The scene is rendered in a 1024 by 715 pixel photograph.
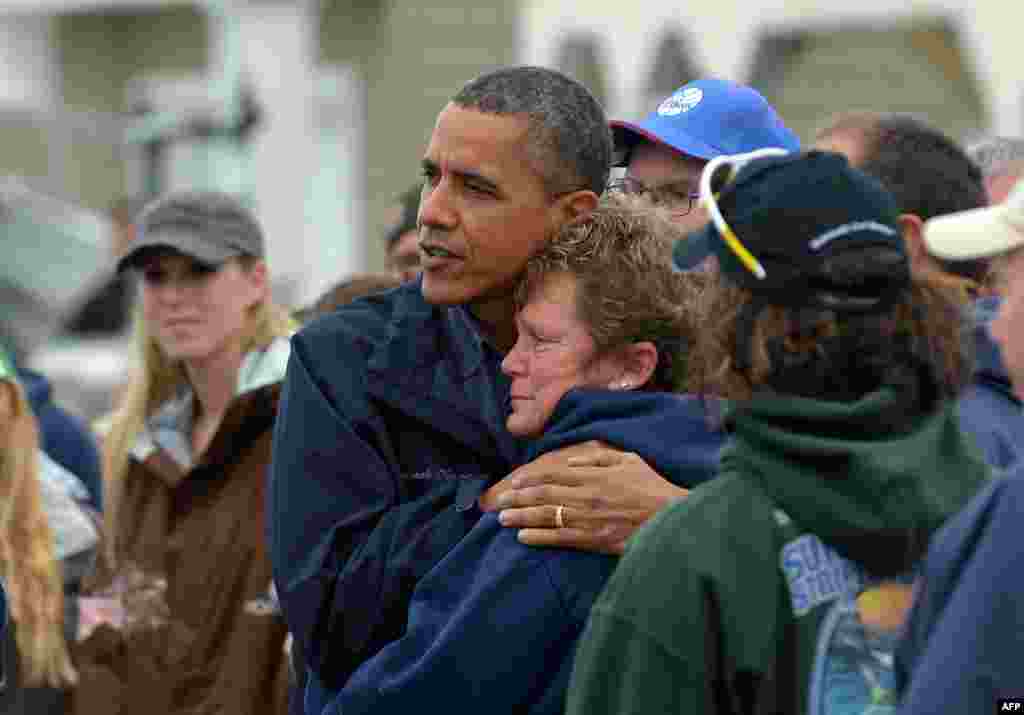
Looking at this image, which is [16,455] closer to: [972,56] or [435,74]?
[972,56]

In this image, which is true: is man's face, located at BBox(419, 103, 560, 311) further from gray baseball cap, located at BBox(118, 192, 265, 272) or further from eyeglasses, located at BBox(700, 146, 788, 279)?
gray baseball cap, located at BBox(118, 192, 265, 272)

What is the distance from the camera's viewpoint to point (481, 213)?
3.07 meters

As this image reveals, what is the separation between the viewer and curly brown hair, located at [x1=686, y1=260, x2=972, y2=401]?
229 cm

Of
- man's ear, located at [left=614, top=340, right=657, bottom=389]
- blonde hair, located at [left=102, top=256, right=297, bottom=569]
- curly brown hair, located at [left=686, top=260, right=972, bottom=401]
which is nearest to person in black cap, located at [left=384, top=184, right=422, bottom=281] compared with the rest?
blonde hair, located at [left=102, top=256, right=297, bottom=569]

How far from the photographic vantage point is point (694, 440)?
9.58 ft

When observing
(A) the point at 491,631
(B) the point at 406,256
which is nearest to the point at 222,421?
(B) the point at 406,256

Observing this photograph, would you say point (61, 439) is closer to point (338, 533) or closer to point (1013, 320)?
point (338, 533)

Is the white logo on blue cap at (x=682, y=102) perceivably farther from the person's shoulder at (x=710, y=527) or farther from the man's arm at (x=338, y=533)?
the person's shoulder at (x=710, y=527)

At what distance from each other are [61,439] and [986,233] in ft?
13.1

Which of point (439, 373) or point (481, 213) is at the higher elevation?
point (481, 213)

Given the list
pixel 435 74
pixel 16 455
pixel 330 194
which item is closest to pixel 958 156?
pixel 16 455

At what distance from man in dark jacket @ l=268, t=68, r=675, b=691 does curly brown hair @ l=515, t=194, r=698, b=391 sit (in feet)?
0.27

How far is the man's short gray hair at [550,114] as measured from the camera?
3.09m

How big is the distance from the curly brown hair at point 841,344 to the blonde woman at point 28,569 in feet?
9.60
